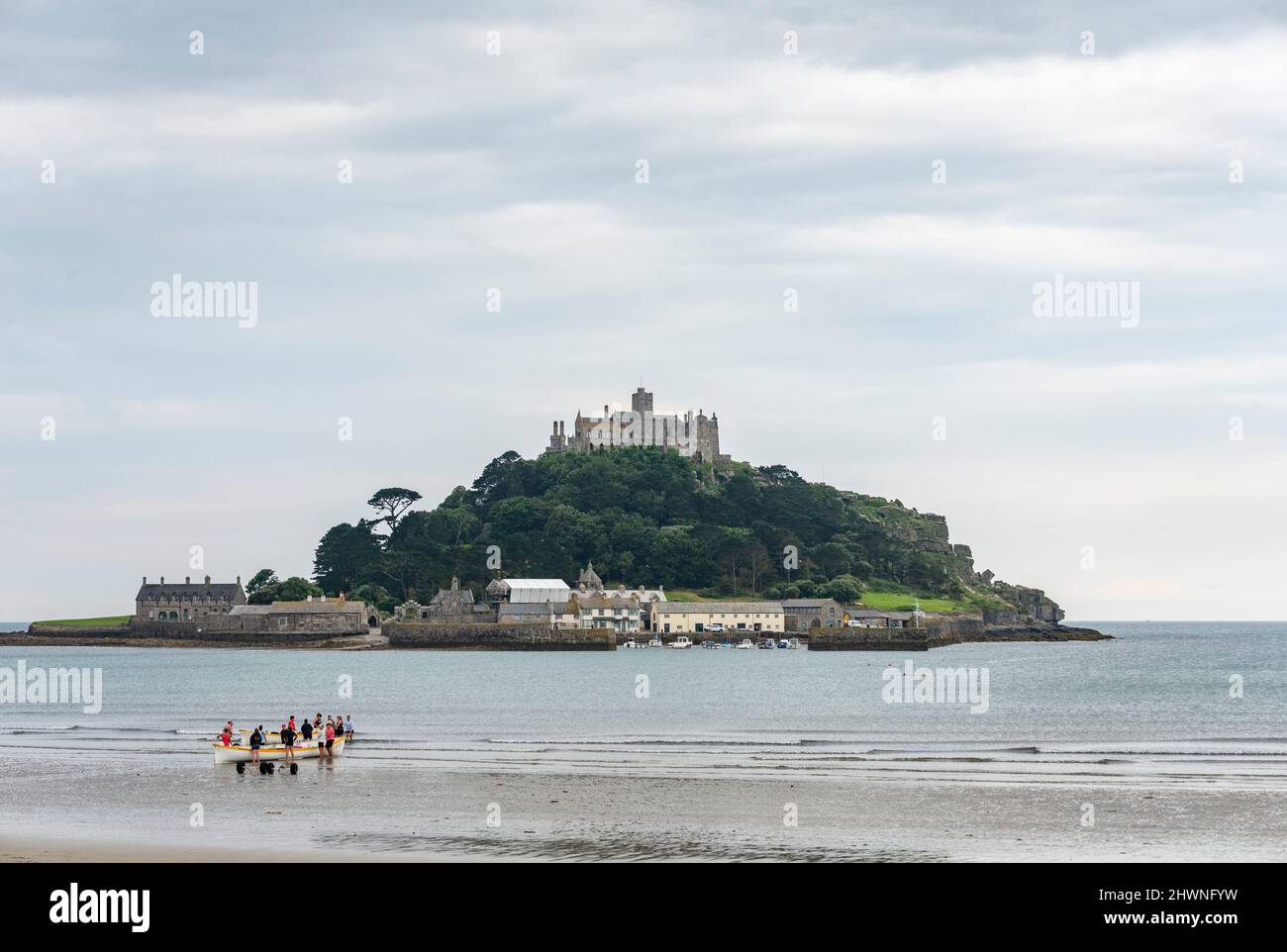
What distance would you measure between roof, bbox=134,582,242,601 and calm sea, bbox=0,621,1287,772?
50293mm

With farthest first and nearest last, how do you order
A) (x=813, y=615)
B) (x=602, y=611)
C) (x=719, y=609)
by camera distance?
(x=813, y=615), (x=719, y=609), (x=602, y=611)

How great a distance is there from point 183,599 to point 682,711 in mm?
124602

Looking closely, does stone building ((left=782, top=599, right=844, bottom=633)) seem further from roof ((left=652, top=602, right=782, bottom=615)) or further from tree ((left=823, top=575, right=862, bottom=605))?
tree ((left=823, top=575, right=862, bottom=605))

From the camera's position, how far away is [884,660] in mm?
132750

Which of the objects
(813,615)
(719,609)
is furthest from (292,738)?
(813,615)

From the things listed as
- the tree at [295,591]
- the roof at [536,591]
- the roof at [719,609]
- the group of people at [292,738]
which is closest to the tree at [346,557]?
the tree at [295,591]

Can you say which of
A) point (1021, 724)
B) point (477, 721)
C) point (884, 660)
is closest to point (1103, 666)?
point (884, 660)

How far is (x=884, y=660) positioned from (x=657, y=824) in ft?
354

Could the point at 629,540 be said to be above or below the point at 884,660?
above

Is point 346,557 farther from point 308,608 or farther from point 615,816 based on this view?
point 615,816

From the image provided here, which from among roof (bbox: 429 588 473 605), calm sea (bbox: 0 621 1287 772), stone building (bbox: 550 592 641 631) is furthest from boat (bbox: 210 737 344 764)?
roof (bbox: 429 588 473 605)

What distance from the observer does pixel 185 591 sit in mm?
174250

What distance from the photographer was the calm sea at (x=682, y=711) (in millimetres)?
44312
